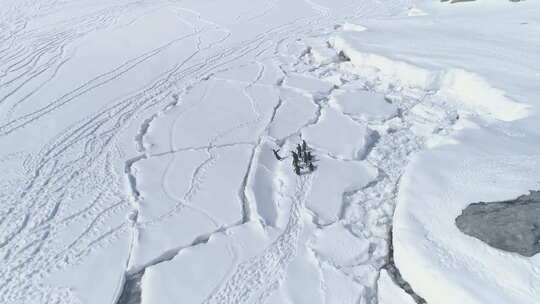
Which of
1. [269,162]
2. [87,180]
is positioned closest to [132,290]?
[87,180]

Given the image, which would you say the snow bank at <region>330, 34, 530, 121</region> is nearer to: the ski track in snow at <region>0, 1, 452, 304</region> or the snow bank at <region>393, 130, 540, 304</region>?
the snow bank at <region>393, 130, 540, 304</region>

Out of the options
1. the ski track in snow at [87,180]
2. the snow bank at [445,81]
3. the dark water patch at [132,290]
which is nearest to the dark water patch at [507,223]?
the ski track in snow at [87,180]

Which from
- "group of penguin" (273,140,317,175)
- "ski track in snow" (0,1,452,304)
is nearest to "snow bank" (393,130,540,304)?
"ski track in snow" (0,1,452,304)

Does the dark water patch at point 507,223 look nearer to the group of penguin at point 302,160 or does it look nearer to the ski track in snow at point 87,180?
the ski track in snow at point 87,180

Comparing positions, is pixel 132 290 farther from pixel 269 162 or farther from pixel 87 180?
pixel 269 162

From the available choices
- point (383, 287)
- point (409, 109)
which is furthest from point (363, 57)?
point (383, 287)
